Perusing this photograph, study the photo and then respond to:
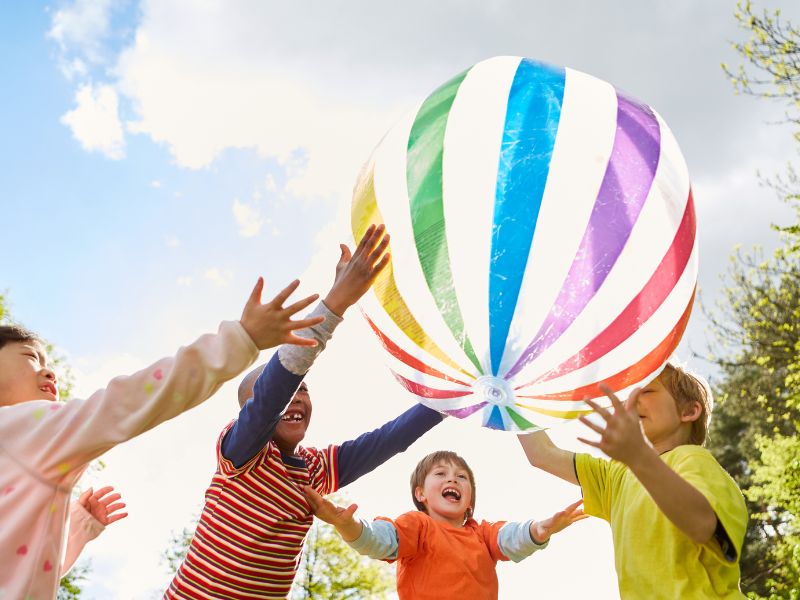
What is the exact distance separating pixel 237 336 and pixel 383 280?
38.5 inches

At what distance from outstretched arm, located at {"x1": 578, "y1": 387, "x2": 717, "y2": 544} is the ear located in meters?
0.77

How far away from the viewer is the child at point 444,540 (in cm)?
368

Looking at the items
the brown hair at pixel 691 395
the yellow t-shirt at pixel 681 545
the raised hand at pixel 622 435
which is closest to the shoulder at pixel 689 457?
the yellow t-shirt at pixel 681 545

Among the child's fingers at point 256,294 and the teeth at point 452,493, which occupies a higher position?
the child's fingers at point 256,294

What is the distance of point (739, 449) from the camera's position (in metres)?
23.2

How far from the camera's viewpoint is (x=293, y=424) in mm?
3656

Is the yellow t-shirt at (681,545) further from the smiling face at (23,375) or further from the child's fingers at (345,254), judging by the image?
the smiling face at (23,375)

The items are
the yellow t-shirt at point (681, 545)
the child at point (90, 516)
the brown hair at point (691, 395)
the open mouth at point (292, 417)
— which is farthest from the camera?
the open mouth at point (292, 417)

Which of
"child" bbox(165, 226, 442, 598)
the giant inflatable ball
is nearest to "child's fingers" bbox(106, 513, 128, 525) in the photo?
"child" bbox(165, 226, 442, 598)

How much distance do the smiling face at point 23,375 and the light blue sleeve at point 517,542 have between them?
2.35 metres

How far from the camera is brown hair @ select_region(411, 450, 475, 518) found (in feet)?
14.5

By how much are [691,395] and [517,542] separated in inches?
49.8

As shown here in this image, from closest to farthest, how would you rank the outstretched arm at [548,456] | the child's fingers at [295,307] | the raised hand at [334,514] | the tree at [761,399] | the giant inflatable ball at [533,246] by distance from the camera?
the child's fingers at [295,307], the giant inflatable ball at [533,246], the raised hand at [334,514], the outstretched arm at [548,456], the tree at [761,399]

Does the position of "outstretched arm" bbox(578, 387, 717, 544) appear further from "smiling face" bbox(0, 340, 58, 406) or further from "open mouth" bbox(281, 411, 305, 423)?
"smiling face" bbox(0, 340, 58, 406)
